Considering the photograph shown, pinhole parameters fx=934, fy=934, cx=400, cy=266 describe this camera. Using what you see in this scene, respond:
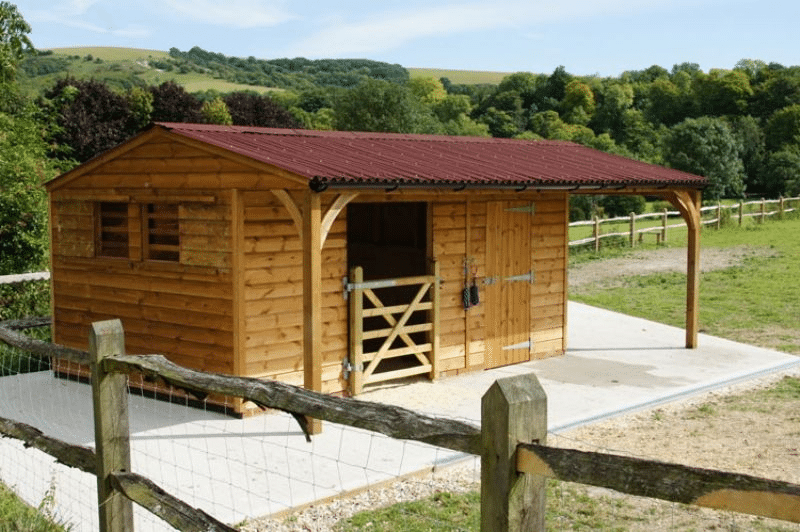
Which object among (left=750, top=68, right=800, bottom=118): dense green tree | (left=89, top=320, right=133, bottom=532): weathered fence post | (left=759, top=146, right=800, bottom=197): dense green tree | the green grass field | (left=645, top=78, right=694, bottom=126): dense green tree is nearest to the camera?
(left=89, top=320, right=133, bottom=532): weathered fence post

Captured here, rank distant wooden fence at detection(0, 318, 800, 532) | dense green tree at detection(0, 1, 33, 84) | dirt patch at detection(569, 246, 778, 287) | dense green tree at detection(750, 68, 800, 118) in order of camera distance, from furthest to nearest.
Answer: dense green tree at detection(750, 68, 800, 118) → dense green tree at detection(0, 1, 33, 84) → dirt patch at detection(569, 246, 778, 287) → distant wooden fence at detection(0, 318, 800, 532)

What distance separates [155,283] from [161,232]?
0.57m

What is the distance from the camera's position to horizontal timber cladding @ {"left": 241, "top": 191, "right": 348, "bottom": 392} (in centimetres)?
961

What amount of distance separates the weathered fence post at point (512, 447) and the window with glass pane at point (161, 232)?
801cm

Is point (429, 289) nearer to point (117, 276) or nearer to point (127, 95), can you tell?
point (117, 276)

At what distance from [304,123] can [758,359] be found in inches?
2168

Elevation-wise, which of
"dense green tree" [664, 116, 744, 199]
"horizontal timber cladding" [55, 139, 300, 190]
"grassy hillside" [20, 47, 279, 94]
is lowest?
"horizontal timber cladding" [55, 139, 300, 190]

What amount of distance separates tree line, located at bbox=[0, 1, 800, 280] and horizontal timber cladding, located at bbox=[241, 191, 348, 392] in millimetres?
7540

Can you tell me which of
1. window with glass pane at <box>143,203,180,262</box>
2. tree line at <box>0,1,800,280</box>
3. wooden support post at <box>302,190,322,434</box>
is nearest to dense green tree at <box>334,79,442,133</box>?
tree line at <box>0,1,800,280</box>

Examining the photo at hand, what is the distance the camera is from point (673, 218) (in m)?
37.4

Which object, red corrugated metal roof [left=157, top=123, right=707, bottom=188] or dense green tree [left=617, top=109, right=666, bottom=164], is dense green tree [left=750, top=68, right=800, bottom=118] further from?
red corrugated metal roof [left=157, top=123, right=707, bottom=188]

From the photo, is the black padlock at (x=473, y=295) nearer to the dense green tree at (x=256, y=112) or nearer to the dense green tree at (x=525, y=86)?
the dense green tree at (x=256, y=112)

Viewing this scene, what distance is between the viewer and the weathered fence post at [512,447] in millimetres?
2611

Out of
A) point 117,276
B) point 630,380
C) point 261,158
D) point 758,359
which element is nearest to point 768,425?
point 630,380
